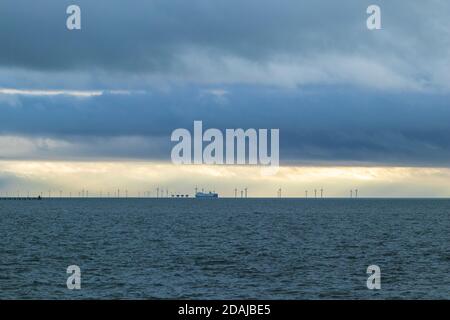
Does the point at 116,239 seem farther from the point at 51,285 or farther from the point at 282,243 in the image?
the point at 51,285

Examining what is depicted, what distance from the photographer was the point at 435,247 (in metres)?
100

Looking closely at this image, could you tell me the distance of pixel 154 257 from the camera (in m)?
82.7

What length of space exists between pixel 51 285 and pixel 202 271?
15.9 meters

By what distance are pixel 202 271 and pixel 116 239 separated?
48.4 metres

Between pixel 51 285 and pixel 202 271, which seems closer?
pixel 51 285
